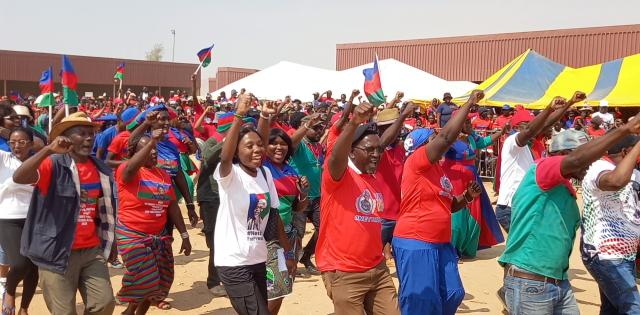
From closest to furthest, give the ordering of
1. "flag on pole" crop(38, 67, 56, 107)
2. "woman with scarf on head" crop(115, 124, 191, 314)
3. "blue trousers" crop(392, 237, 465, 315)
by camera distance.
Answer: "blue trousers" crop(392, 237, 465, 315) < "woman with scarf on head" crop(115, 124, 191, 314) < "flag on pole" crop(38, 67, 56, 107)

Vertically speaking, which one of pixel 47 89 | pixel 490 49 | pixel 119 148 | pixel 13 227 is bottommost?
pixel 13 227

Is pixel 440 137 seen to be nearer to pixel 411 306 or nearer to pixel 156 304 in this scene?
pixel 411 306

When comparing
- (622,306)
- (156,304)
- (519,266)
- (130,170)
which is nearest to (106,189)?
(130,170)

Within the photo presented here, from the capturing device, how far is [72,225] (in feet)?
15.1

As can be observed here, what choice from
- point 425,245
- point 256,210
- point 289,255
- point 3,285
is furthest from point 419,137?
point 3,285

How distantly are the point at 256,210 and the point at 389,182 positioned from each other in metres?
1.74

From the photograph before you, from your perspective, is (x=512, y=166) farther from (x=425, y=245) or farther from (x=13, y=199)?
(x=13, y=199)

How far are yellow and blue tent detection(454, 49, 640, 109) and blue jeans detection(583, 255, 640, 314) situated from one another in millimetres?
14714

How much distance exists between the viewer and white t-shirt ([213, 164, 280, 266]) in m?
4.38

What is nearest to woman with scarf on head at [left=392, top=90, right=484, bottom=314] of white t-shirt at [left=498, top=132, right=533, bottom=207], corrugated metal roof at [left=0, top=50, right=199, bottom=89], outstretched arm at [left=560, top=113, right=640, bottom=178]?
outstretched arm at [left=560, top=113, right=640, bottom=178]

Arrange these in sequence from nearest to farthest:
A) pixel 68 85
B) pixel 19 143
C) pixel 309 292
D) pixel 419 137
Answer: pixel 19 143, pixel 419 137, pixel 309 292, pixel 68 85

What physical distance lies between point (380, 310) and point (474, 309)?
2.58 meters

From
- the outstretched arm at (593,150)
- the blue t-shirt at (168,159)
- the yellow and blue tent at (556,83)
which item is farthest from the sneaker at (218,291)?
the yellow and blue tent at (556,83)

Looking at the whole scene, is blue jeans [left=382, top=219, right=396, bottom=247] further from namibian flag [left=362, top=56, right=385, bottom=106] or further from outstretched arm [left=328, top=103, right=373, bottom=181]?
outstretched arm [left=328, top=103, right=373, bottom=181]
